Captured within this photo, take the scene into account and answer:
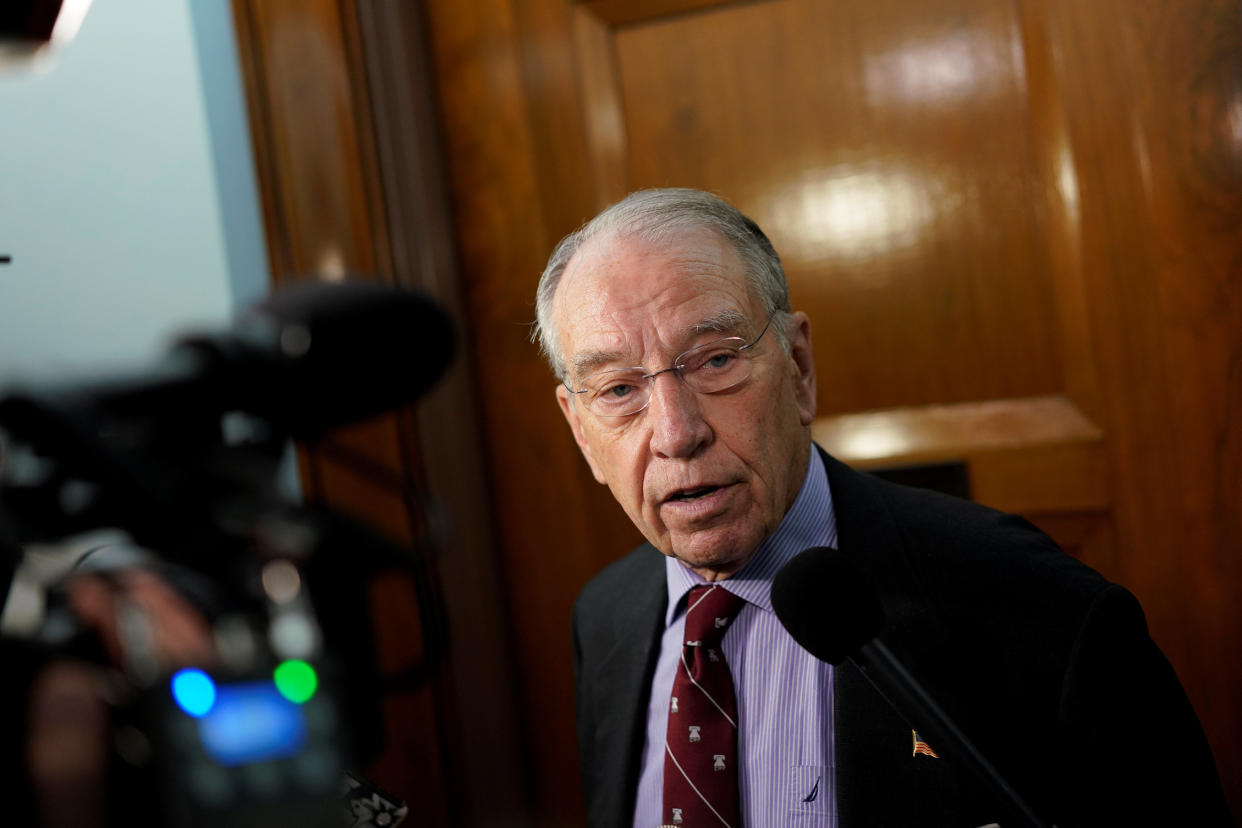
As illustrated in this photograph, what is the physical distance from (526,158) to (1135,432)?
1004 millimetres

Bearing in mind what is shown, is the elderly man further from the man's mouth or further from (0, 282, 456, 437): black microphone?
(0, 282, 456, 437): black microphone

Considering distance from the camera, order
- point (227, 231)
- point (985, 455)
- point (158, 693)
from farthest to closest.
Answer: point (985, 455)
point (227, 231)
point (158, 693)

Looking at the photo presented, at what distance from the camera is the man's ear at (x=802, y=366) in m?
1.03

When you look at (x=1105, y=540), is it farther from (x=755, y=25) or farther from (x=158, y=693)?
(x=158, y=693)

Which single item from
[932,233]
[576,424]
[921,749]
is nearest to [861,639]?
[921,749]

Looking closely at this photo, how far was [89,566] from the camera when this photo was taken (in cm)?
39

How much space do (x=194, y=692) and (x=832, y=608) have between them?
12.4 inches

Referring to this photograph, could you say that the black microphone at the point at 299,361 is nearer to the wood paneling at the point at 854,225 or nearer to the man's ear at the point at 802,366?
the man's ear at the point at 802,366

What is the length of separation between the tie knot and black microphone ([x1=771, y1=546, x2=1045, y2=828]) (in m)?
0.46

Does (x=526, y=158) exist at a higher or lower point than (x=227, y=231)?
higher

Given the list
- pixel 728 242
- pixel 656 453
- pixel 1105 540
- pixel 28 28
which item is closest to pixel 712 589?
pixel 656 453

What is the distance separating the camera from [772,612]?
0.97 metres

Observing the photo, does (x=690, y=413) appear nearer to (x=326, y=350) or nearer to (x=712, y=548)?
(x=712, y=548)

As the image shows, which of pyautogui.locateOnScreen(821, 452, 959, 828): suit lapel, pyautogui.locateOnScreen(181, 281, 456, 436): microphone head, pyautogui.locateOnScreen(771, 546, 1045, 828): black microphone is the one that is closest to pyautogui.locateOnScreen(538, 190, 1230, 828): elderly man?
pyautogui.locateOnScreen(821, 452, 959, 828): suit lapel
